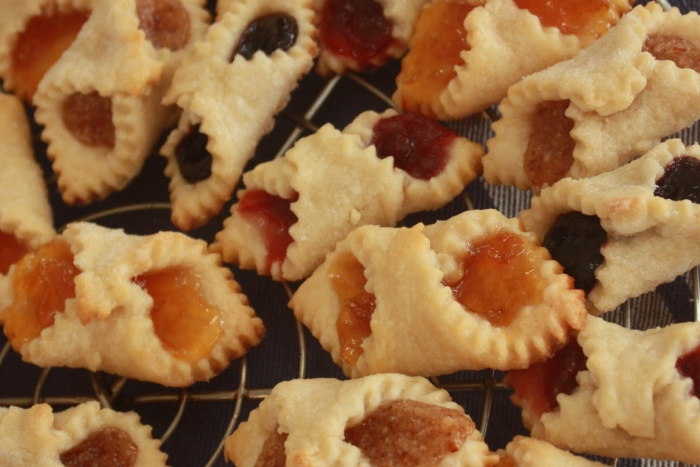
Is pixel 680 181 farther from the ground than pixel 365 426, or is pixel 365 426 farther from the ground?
pixel 680 181

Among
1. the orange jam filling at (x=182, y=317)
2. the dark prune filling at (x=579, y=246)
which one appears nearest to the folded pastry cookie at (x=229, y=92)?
the orange jam filling at (x=182, y=317)

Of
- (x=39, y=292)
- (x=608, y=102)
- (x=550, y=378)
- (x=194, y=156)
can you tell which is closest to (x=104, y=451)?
(x=39, y=292)

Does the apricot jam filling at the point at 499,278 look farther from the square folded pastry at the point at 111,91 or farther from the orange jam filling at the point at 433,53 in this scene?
the square folded pastry at the point at 111,91

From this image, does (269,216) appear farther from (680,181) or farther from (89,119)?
(680,181)

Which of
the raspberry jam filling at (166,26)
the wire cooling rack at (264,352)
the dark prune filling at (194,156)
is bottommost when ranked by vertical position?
the wire cooling rack at (264,352)

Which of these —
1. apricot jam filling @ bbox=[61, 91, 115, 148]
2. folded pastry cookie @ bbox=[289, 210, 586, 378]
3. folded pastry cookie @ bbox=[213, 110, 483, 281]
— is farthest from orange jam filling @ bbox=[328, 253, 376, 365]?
apricot jam filling @ bbox=[61, 91, 115, 148]

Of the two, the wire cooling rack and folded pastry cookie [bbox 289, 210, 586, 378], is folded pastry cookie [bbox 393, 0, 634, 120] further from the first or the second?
folded pastry cookie [bbox 289, 210, 586, 378]
